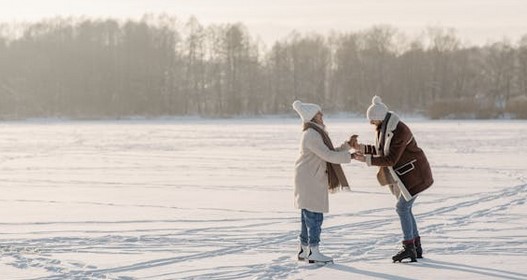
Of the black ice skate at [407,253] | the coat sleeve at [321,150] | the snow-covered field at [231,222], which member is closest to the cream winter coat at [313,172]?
the coat sleeve at [321,150]

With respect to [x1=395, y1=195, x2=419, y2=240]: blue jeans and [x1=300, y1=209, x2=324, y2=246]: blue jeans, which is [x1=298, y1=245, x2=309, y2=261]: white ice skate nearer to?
[x1=300, y1=209, x2=324, y2=246]: blue jeans

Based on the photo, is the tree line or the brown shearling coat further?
the tree line

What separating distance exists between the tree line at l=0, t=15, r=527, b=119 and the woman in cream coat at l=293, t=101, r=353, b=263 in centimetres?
6494

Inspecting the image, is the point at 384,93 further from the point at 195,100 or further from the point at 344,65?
the point at 195,100

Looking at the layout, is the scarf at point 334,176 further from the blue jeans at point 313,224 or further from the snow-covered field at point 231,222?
the snow-covered field at point 231,222

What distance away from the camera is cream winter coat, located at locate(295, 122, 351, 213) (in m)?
7.46

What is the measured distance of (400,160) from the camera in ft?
24.7

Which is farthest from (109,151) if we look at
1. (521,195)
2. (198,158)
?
(521,195)

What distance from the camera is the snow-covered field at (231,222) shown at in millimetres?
7484

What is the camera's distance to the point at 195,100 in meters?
78.6

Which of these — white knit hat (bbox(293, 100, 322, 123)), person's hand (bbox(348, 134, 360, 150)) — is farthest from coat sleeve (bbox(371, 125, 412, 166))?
white knit hat (bbox(293, 100, 322, 123))

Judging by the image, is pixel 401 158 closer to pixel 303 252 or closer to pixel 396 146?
pixel 396 146

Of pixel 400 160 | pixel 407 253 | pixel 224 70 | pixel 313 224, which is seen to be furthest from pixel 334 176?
pixel 224 70

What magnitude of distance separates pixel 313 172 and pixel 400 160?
0.83m
